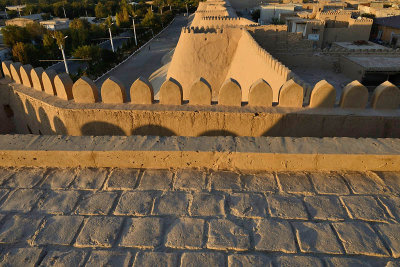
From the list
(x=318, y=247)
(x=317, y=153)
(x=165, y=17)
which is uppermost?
(x=317, y=153)

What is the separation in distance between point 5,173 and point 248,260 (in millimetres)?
2339

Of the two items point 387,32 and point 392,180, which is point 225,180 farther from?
point 387,32

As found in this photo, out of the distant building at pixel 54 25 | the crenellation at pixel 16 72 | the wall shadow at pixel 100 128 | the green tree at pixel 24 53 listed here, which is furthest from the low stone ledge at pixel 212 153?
the distant building at pixel 54 25

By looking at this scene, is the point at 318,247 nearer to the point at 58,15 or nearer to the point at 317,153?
the point at 317,153

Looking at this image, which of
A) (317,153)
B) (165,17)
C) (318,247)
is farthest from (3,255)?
(165,17)

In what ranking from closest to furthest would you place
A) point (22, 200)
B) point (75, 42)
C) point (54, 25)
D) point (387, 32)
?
point (22, 200) → point (387, 32) → point (75, 42) → point (54, 25)

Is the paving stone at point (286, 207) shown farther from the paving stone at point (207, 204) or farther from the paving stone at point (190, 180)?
the paving stone at point (190, 180)

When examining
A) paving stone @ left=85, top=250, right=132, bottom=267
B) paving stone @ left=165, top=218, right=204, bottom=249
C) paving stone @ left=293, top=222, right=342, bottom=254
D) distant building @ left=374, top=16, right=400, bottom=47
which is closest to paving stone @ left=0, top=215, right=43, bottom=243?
paving stone @ left=85, top=250, right=132, bottom=267

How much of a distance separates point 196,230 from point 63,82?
337cm

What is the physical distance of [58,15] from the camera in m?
52.6

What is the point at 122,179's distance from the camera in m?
2.74

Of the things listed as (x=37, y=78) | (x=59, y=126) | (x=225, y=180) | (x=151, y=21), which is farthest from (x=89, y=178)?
(x=151, y=21)

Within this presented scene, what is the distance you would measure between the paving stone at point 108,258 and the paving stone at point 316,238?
1173 mm

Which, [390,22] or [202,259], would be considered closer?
[202,259]
